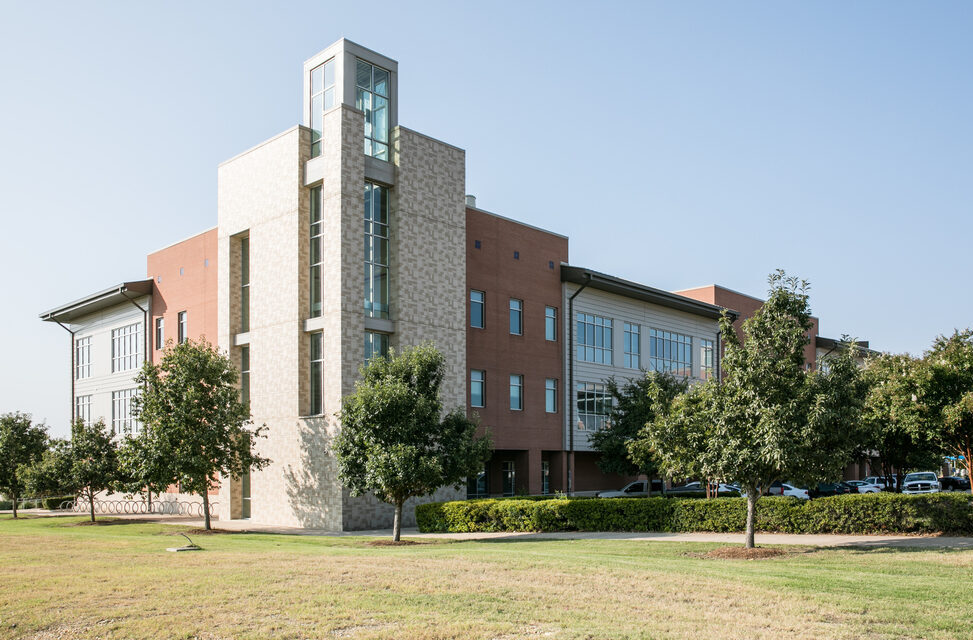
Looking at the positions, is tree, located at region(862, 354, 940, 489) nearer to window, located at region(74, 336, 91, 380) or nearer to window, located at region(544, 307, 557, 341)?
window, located at region(544, 307, 557, 341)

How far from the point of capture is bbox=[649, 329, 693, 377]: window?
4744 cm

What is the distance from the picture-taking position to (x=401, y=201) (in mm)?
32062

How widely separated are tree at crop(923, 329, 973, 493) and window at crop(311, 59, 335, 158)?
71.7 ft

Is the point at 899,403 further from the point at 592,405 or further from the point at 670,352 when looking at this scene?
the point at 670,352

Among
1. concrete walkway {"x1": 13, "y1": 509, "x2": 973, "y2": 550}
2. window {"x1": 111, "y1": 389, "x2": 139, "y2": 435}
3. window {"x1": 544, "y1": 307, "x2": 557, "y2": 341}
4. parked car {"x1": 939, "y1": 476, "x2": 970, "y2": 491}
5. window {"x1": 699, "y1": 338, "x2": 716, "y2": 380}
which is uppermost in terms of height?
window {"x1": 544, "y1": 307, "x2": 557, "y2": 341}

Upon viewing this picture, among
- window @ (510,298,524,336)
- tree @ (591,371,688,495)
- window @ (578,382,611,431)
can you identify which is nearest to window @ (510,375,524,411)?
window @ (510,298,524,336)

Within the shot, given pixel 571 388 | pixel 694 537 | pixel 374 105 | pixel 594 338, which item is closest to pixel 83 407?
pixel 571 388

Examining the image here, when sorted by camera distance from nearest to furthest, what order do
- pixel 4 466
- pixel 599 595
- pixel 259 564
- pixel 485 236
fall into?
pixel 599 595, pixel 259 564, pixel 485 236, pixel 4 466

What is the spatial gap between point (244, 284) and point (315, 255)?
545 cm

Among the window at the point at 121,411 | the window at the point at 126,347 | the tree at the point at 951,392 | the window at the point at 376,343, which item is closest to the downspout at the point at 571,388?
the window at the point at 376,343

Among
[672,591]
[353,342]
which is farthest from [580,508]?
[672,591]

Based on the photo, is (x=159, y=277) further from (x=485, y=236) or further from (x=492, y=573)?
(x=492, y=573)

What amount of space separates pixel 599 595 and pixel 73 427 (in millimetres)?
29598

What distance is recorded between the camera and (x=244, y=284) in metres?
35.8
